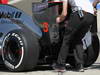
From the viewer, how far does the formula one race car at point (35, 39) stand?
816 centimetres

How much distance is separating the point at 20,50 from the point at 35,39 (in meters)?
0.35

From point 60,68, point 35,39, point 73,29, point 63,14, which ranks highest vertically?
point 63,14

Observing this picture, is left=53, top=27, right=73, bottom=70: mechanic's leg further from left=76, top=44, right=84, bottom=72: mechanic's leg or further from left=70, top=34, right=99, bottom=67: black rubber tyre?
left=70, top=34, right=99, bottom=67: black rubber tyre

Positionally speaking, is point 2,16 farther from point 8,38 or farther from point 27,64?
point 27,64

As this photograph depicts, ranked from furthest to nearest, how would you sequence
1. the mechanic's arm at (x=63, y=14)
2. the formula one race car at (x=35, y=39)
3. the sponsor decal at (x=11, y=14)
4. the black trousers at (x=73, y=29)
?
→ the sponsor decal at (x=11, y=14) < the formula one race car at (x=35, y=39) < the black trousers at (x=73, y=29) < the mechanic's arm at (x=63, y=14)

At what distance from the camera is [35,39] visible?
8.29 m

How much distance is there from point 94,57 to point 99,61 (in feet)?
3.43

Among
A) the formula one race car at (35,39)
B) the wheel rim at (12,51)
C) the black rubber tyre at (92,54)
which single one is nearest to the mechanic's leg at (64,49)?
the formula one race car at (35,39)

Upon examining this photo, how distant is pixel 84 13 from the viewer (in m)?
8.12

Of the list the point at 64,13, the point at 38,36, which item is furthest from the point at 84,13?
the point at 38,36

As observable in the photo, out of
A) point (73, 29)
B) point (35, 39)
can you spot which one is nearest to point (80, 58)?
point (73, 29)

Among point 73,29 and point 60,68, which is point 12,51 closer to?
point 60,68

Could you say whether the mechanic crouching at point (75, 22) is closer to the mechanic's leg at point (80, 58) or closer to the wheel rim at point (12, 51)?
the mechanic's leg at point (80, 58)

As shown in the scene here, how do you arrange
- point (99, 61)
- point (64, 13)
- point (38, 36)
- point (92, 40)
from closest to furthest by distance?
point (64, 13) < point (38, 36) < point (92, 40) < point (99, 61)
